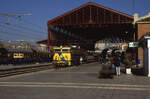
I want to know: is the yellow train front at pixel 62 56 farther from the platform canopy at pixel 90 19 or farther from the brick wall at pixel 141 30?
the platform canopy at pixel 90 19

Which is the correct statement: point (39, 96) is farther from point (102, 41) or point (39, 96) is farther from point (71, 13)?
point (102, 41)

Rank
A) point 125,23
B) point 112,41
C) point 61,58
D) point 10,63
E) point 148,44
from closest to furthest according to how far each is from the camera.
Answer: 1. point 148,44
2. point 61,58
3. point 10,63
4. point 125,23
5. point 112,41

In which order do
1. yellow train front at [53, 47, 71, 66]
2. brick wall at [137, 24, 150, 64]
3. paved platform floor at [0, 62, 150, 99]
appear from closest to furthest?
paved platform floor at [0, 62, 150, 99] → yellow train front at [53, 47, 71, 66] → brick wall at [137, 24, 150, 64]

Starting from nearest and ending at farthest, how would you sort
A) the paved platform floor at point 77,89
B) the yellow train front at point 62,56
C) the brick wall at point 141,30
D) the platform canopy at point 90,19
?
the paved platform floor at point 77,89
the yellow train front at point 62,56
the brick wall at point 141,30
the platform canopy at point 90,19

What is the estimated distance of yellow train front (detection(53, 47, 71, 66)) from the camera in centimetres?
2741

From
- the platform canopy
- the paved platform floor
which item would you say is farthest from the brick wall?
the paved platform floor

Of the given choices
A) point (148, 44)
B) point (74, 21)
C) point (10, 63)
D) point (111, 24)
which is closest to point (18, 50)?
point (10, 63)

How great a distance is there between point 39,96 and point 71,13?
3976 centimetres

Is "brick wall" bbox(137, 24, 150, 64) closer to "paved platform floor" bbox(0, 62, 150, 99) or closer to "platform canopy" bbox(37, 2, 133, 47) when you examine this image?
"platform canopy" bbox(37, 2, 133, 47)

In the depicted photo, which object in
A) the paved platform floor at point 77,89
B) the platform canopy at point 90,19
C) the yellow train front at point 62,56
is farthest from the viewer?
the platform canopy at point 90,19

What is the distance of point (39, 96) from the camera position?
8242 millimetres

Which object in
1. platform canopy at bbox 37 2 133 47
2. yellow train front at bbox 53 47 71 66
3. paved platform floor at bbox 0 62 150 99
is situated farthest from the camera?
platform canopy at bbox 37 2 133 47

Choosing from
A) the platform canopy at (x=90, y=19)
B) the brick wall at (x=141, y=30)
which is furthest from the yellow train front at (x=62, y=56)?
the platform canopy at (x=90, y=19)

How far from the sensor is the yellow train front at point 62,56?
27406mm
